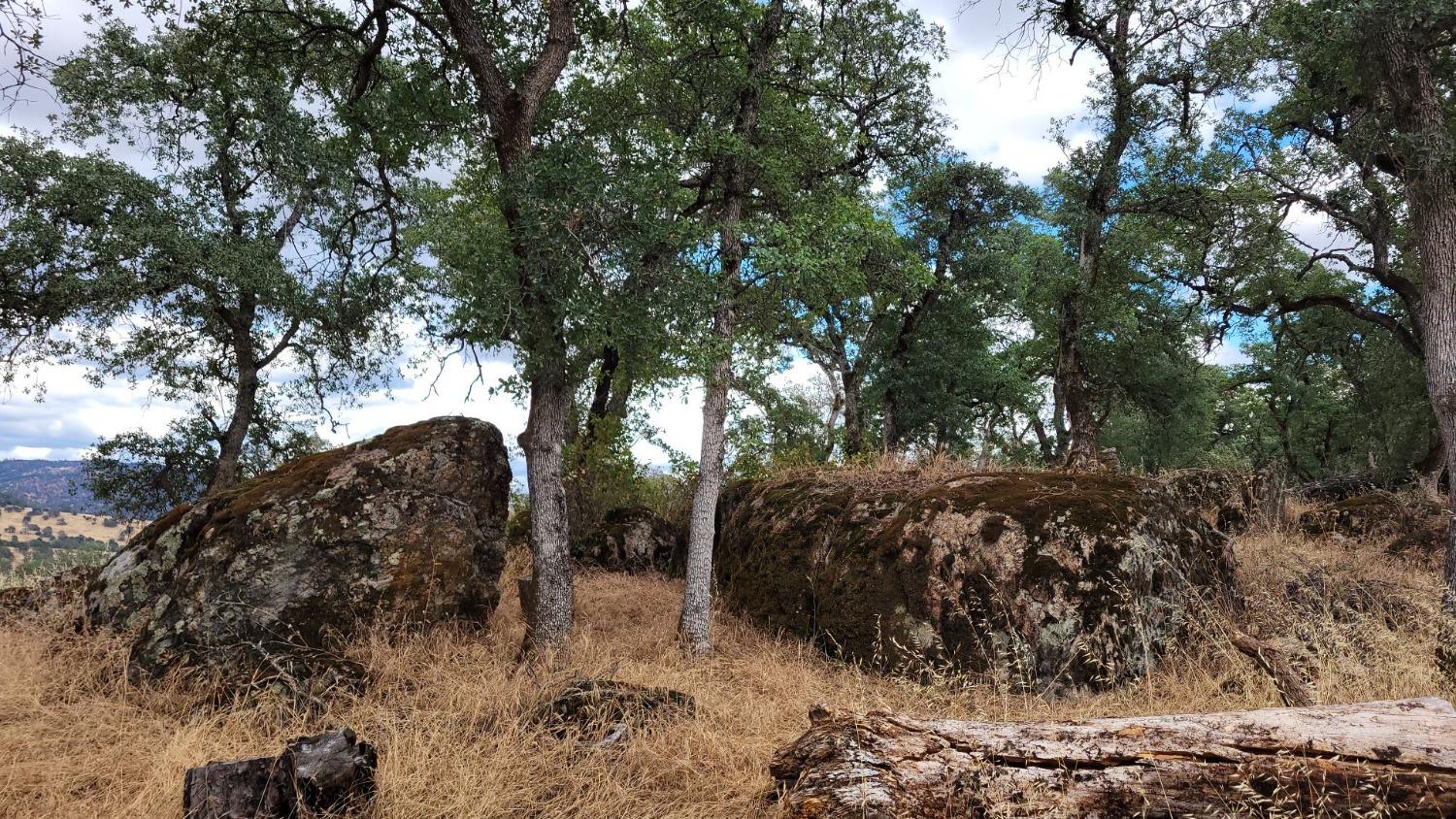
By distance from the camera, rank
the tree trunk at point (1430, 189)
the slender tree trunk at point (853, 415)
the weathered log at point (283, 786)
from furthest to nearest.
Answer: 1. the slender tree trunk at point (853, 415)
2. the tree trunk at point (1430, 189)
3. the weathered log at point (283, 786)

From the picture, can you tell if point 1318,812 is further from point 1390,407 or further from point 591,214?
point 1390,407

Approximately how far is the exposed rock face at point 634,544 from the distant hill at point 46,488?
11.4 m

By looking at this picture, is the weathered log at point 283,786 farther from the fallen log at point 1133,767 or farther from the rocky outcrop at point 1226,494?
the rocky outcrop at point 1226,494

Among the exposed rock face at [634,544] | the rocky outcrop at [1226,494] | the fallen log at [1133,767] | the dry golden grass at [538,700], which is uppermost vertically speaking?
the rocky outcrop at [1226,494]

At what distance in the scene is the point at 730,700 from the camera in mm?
6188

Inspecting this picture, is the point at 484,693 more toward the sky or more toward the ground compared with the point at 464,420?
more toward the ground

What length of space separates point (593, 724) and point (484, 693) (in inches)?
53.4

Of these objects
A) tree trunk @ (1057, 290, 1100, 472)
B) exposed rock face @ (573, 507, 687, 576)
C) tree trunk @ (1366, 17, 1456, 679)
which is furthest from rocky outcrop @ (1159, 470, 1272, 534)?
exposed rock face @ (573, 507, 687, 576)

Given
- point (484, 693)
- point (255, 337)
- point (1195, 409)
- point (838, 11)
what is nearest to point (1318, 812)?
point (484, 693)

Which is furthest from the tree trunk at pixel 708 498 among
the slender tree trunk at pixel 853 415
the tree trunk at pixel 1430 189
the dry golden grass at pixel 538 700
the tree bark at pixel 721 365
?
the slender tree trunk at pixel 853 415

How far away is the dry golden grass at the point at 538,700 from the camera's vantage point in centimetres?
420

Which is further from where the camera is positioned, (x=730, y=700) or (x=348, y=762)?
(x=730, y=700)

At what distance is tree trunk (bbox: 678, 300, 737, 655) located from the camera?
8.45m

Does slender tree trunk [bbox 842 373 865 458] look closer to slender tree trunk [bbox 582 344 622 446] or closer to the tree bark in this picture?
slender tree trunk [bbox 582 344 622 446]
